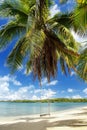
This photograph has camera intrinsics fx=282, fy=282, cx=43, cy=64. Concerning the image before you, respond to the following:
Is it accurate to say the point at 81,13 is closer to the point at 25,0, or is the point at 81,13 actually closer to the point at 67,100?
the point at 25,0

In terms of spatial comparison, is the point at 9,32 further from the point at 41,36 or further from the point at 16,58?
the point at 41,36

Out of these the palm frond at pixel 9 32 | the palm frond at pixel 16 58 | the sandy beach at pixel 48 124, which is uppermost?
the palm frond at pixel 9 32

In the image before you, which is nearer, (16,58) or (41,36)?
(41,36)

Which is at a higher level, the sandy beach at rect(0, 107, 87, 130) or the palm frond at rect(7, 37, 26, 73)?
the palm frond at rect(7, 37, 26, 73)

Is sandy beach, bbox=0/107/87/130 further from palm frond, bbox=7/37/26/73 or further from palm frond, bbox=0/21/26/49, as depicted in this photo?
palm frond, bbox=0/21/26/49

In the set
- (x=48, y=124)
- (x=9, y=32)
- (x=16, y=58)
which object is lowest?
(x=48, y=124)

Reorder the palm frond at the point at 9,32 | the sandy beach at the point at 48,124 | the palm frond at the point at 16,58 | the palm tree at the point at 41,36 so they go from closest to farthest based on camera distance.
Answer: the sandy beach at the point at 48,124
the palm tree at the point at 41,36
the palm frond at the point at 9,32
the palm frond at the point at 16,58

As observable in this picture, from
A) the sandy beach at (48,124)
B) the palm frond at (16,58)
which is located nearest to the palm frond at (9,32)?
the palm frond at (16,58)

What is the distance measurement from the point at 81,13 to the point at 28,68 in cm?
909

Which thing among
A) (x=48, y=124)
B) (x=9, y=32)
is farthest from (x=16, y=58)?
(x=48, y=124)

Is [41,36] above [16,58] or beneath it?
above

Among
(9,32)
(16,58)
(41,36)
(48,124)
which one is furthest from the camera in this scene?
(16,58)

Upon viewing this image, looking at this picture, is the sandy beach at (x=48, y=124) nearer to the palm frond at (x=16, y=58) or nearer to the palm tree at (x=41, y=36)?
the palm tree at (x=41, y=36)

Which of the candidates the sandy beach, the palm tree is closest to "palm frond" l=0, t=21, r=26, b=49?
the palm tree
